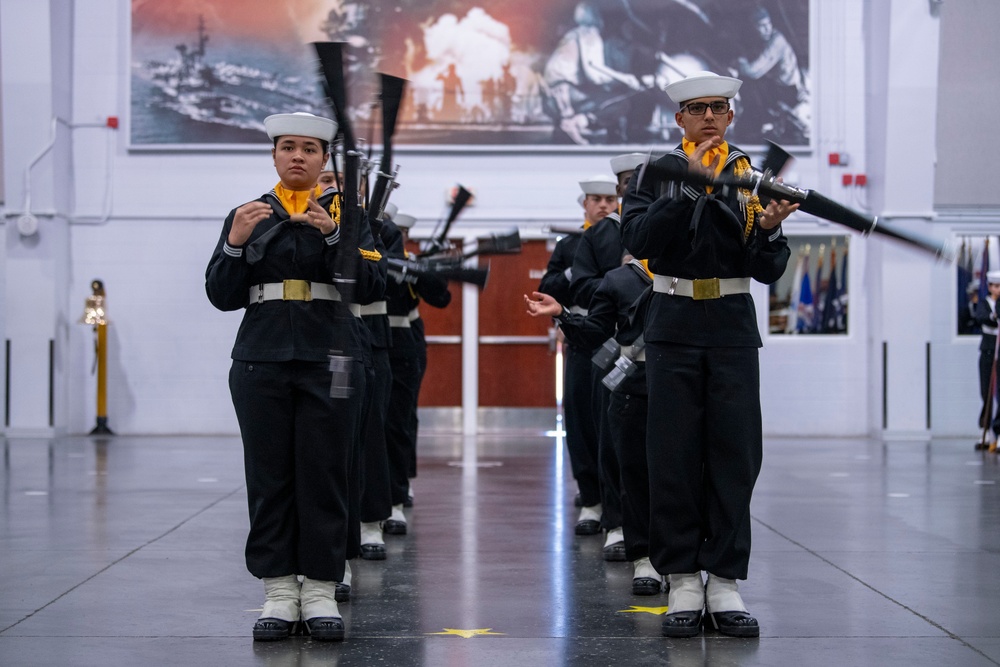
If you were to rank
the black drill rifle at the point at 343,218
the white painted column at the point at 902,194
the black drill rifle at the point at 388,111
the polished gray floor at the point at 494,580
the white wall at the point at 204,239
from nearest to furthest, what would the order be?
1. the black drill rifle at the point at 343,218
2. the polished gray floor at the point at 494,580
3. the black drill rifle at the point at 388,111
4. the white painted column at the point at 902,194
5. the white wall at the point at 204,239

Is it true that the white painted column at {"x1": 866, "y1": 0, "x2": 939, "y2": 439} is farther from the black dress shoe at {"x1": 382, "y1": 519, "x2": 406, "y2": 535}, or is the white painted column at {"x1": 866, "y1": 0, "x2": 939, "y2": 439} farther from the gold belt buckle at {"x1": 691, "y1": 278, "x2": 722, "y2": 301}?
the gold belt buckle at {"x1": 691, "y1": 278, "x2": 722, "y2": 301}

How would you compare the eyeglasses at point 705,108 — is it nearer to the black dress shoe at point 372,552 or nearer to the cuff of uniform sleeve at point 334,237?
the cuff of uniform sleeve at point 334,237

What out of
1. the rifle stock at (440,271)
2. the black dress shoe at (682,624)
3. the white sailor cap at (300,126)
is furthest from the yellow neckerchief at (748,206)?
the white sailor cap at (300,126)

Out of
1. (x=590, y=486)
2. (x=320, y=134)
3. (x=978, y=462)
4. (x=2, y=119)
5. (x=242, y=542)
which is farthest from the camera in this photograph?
(x=2, y=119)

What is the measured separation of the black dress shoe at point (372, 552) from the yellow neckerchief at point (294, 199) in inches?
89.9

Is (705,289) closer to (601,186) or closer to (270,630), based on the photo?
(270,630)

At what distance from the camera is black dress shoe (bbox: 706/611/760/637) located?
4.30 m

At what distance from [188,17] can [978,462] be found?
1038 centimetres

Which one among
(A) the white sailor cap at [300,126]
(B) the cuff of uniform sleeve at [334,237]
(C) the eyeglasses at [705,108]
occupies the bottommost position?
(B) the cuff of uniform sleeve at [334,237]

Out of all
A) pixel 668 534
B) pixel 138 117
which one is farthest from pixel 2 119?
pixel 668 534

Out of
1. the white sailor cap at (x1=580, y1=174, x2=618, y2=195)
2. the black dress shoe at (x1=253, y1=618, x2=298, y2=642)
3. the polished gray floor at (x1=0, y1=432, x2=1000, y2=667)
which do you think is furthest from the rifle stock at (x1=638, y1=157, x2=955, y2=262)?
the white sailor cap at (x1=580, y1=174, x2=618, y2=195)

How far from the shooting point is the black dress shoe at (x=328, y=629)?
13.9 feet

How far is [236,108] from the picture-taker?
1479 cm

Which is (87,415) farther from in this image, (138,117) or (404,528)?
(404,528)
